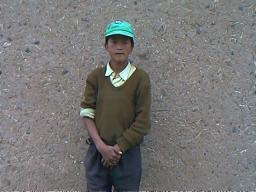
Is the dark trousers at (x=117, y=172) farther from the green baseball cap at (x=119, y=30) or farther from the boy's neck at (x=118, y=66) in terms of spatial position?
the green baseball cap at (x=119, y=30)

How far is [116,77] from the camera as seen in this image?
8.22ft

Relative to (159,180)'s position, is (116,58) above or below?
above

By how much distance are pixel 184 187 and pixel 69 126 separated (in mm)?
910

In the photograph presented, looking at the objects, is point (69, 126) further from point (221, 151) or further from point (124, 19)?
point (221, 151)

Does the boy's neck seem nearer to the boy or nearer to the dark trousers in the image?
the boy

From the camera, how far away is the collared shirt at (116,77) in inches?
98.0

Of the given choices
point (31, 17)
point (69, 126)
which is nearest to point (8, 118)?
point (69, 126)

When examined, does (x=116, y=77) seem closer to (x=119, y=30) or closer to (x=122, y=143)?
(x=119, y=30)

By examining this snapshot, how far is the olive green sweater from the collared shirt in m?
0.02

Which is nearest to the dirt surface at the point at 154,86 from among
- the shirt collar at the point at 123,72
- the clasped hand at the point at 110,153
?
the shirt collar at the point at 123,72

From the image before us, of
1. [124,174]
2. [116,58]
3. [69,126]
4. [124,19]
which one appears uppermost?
[124,19]

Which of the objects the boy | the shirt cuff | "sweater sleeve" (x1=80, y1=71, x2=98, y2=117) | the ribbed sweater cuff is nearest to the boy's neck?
the boy

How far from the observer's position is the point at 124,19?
2816 millimetres

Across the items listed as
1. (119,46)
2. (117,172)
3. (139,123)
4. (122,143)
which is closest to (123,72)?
(119,46)
